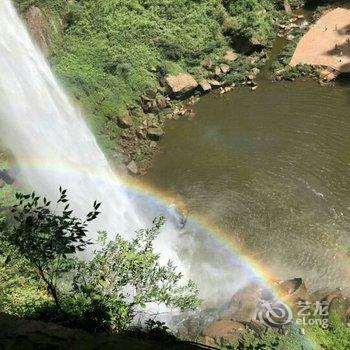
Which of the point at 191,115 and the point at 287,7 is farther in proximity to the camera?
the point at 287,7

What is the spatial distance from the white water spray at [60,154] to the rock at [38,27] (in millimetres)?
673

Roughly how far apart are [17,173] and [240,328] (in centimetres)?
1097

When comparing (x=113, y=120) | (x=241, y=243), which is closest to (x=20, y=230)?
(x=241, y=243)

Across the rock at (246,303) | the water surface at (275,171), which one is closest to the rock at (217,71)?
the water surface at (275,171)

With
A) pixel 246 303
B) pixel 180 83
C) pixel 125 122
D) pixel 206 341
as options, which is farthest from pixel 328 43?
pixel 206 341

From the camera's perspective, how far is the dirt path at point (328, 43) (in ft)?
81.0

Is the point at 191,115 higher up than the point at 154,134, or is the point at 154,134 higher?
the point at 154,134

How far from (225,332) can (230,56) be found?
18.1 m

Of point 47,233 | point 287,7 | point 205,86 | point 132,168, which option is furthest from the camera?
point 287,7

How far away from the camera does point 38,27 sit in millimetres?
23500

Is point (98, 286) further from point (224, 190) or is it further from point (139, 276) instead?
point (224, 190)

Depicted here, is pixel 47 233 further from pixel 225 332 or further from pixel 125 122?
pixel 125 122

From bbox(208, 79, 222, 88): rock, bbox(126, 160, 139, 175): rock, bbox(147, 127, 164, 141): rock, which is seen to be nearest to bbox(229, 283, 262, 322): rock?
bbox(126, 160, 139, 175): rock

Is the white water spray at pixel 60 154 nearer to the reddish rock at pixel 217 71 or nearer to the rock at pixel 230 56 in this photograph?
the reddish rock at pixel 217 71
